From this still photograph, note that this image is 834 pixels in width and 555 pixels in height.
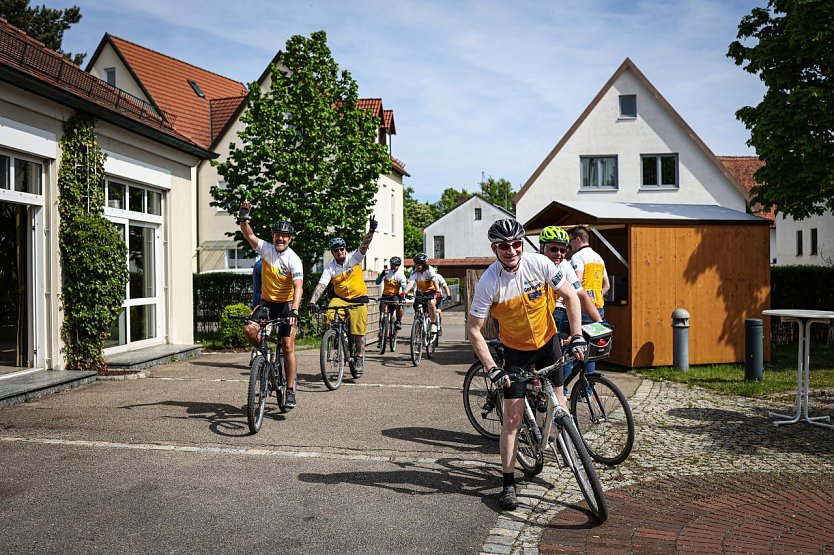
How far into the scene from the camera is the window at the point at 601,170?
A: 33.6m

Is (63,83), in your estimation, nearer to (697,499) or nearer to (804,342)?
(697,499)

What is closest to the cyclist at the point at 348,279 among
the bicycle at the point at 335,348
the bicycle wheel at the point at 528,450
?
the bicycle at the point at 335,348

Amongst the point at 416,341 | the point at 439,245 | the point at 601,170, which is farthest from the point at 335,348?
the point at 439,245

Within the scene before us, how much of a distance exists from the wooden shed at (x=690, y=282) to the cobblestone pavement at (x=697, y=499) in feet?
15.3

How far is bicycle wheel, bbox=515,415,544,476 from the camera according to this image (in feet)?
18.3

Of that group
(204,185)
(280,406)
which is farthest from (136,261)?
(204,185)

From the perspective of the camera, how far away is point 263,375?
308 inches

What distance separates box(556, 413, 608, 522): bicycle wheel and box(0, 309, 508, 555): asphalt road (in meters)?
0.64

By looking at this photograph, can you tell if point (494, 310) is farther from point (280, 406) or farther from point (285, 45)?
point (285, 45)

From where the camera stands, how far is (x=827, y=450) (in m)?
6.83

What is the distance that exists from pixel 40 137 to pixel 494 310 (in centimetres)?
829

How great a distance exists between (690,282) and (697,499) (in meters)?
7.97

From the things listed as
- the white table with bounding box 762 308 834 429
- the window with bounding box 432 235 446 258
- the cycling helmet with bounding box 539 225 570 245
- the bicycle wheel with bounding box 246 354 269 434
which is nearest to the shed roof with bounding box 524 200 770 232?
the white table with bounding box 762 308 834 429

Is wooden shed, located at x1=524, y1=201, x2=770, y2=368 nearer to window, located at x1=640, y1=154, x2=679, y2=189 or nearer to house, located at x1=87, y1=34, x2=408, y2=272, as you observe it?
house, located at x1=87, y1=34, x2=408, y2=272
